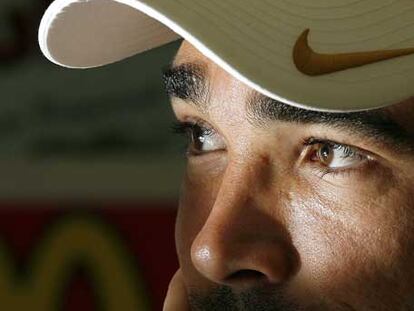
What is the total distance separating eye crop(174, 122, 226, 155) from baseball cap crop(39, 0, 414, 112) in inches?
3.8

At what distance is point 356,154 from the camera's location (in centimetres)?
70

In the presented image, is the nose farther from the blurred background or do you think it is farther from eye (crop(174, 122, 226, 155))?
the blurred background

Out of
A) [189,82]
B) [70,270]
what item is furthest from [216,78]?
[70,270]

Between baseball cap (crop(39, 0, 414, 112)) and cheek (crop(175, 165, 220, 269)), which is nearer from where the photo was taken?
baseball cap (crop(39, 0, 414, 112))

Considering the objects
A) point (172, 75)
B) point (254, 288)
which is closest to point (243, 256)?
point (254, 288)

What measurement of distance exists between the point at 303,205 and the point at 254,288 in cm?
6

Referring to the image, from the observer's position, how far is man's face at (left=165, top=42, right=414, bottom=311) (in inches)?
27.3

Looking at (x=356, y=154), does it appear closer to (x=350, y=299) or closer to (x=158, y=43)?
(x=350, y=299)

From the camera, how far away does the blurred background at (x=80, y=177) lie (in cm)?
233

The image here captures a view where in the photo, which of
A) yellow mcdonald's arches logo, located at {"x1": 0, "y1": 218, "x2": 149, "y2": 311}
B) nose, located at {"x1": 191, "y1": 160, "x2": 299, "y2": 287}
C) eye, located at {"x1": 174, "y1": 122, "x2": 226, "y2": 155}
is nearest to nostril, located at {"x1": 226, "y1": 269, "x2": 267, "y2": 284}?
nose, located at {"x1": 191, "y1": 160, "x2": 299, "y2": 287}

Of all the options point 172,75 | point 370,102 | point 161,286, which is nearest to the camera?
point 370,102

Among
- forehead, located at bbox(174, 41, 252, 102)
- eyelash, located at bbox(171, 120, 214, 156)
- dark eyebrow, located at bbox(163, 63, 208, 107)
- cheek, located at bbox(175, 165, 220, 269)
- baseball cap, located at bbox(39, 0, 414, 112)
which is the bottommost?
cheek, located at bbox(175, 165, 220, 269)

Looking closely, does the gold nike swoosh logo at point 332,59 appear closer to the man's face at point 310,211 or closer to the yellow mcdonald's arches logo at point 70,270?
the man's face at point 310,211

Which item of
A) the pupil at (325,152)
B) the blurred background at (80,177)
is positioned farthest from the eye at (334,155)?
the blurred background at (80,177)
